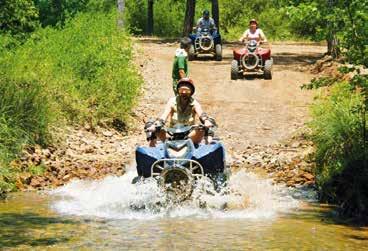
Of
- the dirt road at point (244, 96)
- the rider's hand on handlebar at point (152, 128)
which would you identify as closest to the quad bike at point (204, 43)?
the dirt road at point (244, 96)

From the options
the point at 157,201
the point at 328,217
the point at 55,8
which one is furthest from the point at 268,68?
the point at 55,8

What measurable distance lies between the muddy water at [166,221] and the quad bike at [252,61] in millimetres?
10805

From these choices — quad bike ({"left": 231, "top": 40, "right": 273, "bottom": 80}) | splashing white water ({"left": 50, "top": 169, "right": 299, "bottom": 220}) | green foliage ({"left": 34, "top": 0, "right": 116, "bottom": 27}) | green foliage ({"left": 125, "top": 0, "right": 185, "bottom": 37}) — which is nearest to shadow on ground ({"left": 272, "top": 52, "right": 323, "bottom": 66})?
quad bike ({"left": 231, "top": 40, "right": 273, "bottom": 80})

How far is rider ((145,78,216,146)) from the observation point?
11227 millimetres

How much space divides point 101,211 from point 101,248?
2096mm

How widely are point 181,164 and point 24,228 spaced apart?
213cm

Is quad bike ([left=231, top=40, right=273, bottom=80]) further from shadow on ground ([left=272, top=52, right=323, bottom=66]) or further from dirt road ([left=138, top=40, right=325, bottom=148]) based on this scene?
shadow on ground ([left=272, top=52, right=323, bottom=66])

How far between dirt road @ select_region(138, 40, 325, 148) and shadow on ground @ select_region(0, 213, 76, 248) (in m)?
6.43

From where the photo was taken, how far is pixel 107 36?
20.8 meters

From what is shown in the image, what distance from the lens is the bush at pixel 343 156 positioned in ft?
35.8

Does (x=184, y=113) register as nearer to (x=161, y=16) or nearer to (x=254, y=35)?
(x=254, y=35)

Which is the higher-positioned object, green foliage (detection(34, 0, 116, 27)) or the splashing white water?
green foliage (detection(34, 0, 116, 27))

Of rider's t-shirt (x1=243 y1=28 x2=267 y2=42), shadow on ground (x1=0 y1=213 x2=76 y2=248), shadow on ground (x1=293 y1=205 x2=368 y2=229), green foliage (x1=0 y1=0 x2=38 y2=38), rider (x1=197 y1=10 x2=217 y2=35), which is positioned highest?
green foliage (x1=0 y1=0 x2=38 y2=38)

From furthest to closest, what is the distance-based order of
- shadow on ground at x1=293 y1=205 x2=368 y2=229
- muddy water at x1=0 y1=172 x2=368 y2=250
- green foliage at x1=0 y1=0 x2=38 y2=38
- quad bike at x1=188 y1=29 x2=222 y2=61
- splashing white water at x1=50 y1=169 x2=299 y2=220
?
quad bike at x1=188 y1=29 x2=222 y2=61, green foliage at x1=0 y1=0 x2=38 y2=38, splashing white water at x1=50 y1=169 x2=299 y2=220, shadow on ground at x1=293 y1=205 x2=368 y2=229, muddy water at x1=0 y1=172 x2=368 y2=250
